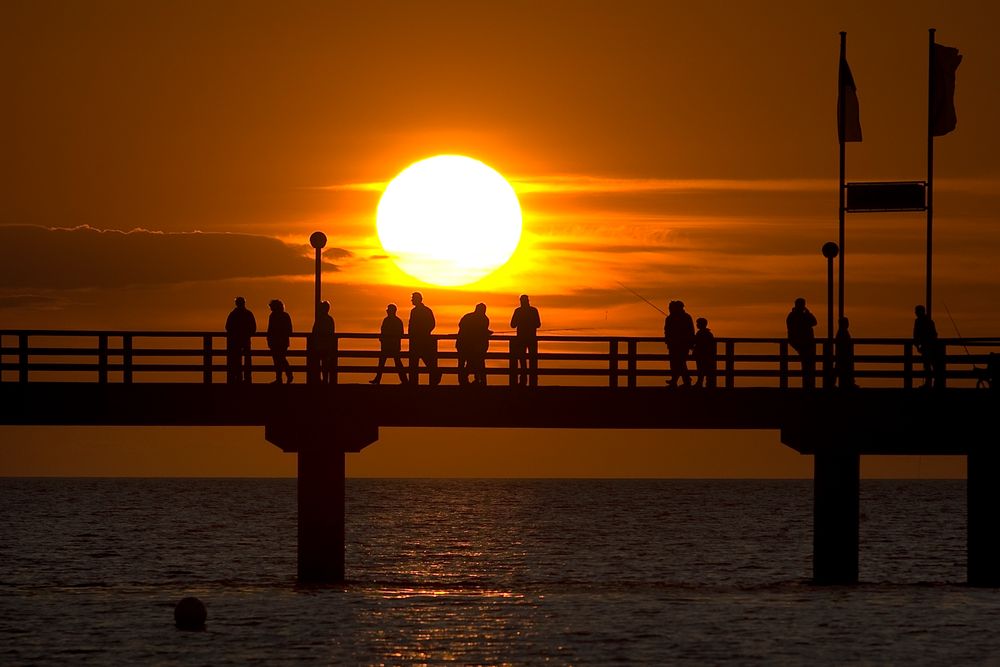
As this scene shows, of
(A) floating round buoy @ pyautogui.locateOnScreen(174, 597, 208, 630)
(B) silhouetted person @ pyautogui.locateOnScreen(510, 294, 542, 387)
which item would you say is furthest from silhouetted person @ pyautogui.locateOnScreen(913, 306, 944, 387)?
(A) floating round buoy @ pyautogui.locateOnScreen(174, 597, 208, 630)

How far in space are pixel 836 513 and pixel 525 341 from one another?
6447mm

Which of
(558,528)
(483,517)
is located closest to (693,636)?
(558,528)

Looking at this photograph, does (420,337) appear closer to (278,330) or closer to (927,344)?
(278,330)

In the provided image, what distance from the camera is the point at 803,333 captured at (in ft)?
108

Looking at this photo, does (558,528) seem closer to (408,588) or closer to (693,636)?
(408,588)

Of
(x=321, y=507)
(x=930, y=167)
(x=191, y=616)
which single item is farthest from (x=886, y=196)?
(x=191, y=616)

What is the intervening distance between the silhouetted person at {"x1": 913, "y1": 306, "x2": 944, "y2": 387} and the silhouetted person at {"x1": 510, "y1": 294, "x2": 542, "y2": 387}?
672cm

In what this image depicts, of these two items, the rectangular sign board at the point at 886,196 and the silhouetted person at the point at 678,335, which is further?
the rectangular sign board at the point at 886,196

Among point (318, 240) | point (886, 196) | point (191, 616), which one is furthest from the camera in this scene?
point (886, 196)

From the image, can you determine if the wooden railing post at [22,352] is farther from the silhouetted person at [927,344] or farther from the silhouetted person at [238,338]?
the silhouetted person at [927,344]

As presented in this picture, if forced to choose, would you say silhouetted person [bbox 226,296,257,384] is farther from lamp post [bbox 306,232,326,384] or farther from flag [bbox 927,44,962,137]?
flag [bbox 927,44,962,137]

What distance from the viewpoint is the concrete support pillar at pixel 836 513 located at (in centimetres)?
3338

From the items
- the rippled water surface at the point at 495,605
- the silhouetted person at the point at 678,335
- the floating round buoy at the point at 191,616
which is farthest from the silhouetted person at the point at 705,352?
the floating round buoy at the point at 191,616

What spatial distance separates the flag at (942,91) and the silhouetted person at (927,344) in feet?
17.4
